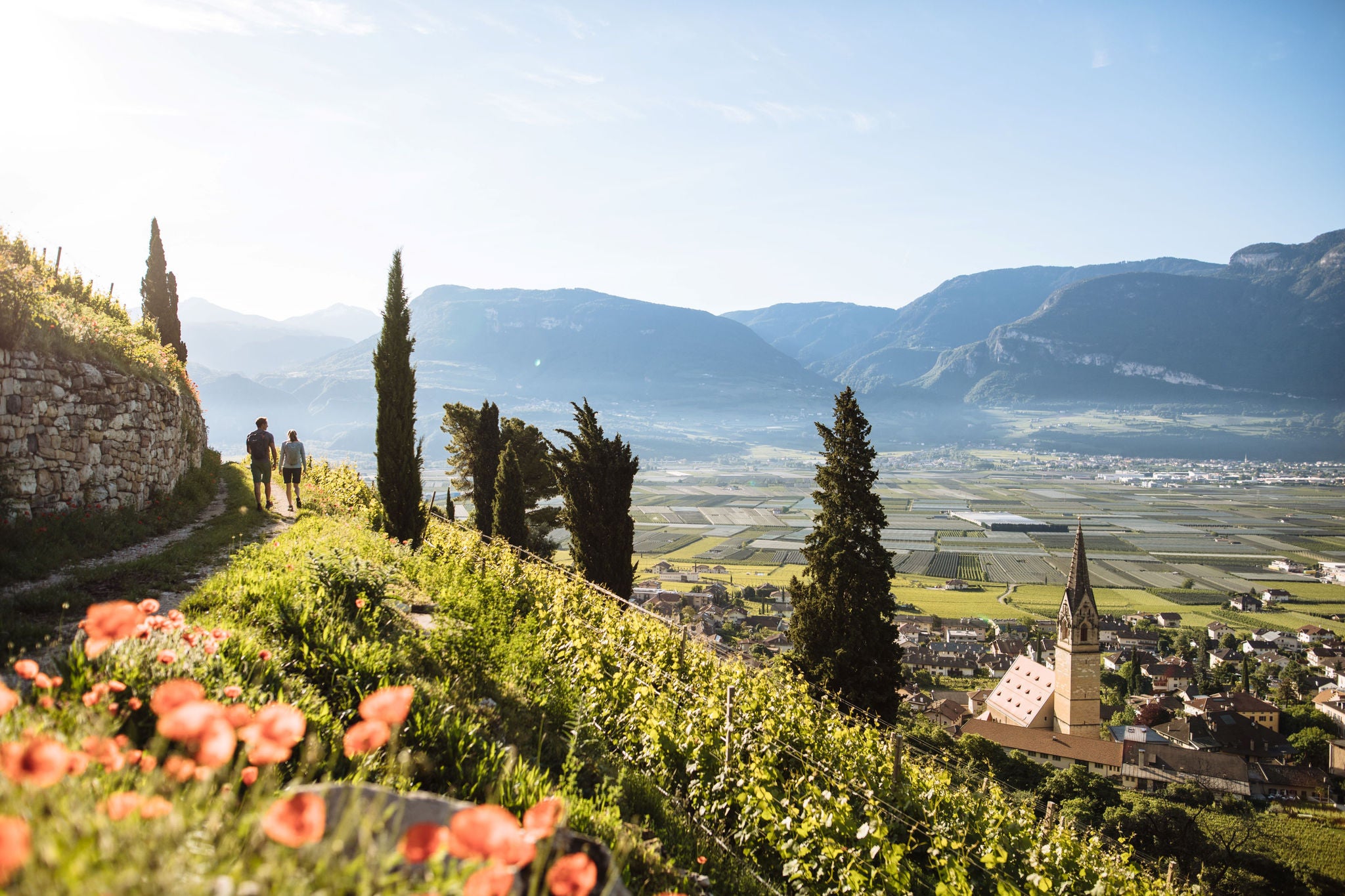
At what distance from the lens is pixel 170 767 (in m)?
1.49

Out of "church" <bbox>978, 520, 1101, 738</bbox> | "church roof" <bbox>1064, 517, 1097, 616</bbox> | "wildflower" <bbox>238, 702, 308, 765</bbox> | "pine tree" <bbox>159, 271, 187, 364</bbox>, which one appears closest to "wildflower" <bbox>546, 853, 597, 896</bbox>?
"wildflower" <bbox>238, 702, 308, 765</bbox>

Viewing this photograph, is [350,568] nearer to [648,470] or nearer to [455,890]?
[455,890]

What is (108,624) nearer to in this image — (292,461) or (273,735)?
(273,735)

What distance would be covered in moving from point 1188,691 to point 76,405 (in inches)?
2784

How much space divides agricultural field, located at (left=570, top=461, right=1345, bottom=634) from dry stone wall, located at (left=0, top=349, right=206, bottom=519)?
33271 mm

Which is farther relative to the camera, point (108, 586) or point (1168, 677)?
point (1168, 677)

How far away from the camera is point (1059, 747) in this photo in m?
40.9

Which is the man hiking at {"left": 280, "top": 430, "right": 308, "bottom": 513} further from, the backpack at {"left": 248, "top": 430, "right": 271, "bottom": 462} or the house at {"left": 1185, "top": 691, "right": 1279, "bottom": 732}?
the house at {"left": 1185, "top": 691, "right": 1279, "bottom": 732}

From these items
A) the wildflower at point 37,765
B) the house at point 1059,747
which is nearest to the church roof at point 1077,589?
the house at point 1059,747

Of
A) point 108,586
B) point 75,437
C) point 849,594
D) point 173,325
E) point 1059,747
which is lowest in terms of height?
point 1059,747

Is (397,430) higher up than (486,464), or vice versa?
(397,430)

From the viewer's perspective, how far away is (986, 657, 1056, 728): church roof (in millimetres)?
44688

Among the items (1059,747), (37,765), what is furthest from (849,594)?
(1059,747)

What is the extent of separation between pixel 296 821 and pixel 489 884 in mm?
380
